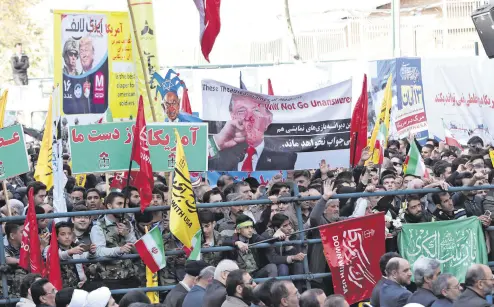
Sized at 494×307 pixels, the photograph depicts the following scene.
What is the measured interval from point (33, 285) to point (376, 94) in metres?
16.1

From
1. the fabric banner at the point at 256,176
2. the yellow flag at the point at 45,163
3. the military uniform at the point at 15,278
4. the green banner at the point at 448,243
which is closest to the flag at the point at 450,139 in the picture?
the fabric banner at the point at 256,176

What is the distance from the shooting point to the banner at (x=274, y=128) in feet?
43.8

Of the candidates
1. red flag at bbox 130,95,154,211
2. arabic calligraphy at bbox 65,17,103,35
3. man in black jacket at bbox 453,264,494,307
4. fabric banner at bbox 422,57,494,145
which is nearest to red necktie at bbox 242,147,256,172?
red flag at bbox 130,95,154,211

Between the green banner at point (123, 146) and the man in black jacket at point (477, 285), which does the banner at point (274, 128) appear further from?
the man in black jacket at point (477, 285)

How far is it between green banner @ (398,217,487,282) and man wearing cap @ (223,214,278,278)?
61.5 inches

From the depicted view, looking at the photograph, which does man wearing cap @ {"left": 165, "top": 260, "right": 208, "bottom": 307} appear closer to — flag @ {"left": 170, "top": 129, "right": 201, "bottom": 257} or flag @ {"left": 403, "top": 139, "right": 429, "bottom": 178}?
flag @ {"left": 170, "top": 129, "right": 201, "bottom": 257}

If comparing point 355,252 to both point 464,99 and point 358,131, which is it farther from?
point 464,99

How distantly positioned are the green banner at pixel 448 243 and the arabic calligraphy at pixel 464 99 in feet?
36.2

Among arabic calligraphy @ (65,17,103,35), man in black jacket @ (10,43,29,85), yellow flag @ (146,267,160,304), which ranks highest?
man in black jacket @ (10,43,29,85)

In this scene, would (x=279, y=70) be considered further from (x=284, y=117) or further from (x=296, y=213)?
(x=296, y=213)

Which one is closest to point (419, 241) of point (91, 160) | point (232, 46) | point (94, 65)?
point (91, 160)

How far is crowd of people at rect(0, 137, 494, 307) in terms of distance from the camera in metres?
9.70

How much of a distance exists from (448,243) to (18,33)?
170 ft

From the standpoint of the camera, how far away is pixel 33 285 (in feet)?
32.0
